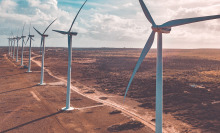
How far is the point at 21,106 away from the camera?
87.1 ft

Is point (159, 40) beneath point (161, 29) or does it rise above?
beneath

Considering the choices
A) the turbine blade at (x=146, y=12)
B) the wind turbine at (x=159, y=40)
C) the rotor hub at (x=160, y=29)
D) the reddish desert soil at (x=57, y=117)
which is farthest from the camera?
the reddish desert soil at (x=57, y=117)

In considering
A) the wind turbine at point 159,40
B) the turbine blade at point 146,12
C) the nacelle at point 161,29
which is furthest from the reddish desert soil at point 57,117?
the turbine blade at point 146,12

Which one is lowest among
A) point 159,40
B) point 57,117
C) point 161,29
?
point 57,117

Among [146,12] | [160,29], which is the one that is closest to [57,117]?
[146,12]

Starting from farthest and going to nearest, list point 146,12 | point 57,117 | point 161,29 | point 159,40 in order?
point 57,117 < point 146,12 < point 159,40 < point 161,29

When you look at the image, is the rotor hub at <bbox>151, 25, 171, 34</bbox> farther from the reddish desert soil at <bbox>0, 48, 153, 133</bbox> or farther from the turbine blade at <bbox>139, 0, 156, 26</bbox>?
the reddish desert soil at <bbox>0, 48, 153, 133</bbox>

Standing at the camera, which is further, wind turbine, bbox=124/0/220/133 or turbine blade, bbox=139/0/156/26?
turbine blade, bbox=139/0/156/26

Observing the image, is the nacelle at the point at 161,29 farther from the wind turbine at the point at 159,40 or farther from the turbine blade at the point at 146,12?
the turbine blade at the point at 146,12

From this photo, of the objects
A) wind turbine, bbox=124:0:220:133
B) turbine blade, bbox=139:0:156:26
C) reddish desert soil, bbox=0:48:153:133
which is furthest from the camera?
reddish desert soil, bbox=0:48:153:133

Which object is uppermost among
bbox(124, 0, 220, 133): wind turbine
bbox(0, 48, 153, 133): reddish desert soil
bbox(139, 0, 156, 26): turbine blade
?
bbox(139, 0, 156, 26): turbine blade

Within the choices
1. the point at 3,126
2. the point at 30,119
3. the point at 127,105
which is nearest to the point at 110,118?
the point at 127,105

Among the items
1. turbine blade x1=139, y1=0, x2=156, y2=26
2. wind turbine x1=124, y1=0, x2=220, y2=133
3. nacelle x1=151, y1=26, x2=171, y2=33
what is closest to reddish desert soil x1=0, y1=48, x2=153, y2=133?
wind turbine x1=124, y1=0, x2=220, y2=133

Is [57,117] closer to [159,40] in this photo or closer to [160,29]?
[159,40]
